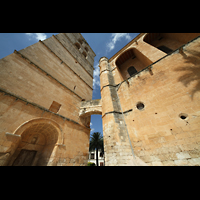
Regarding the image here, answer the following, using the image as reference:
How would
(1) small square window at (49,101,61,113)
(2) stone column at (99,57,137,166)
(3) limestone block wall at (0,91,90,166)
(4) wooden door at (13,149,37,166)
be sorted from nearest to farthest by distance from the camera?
(3) limestone block wall at (0,91,90,166)
(2) stone column at (99,57,137,166)
(4) wooden door at (13,149,37,166)
(1) small square window at (49,101,61,113)

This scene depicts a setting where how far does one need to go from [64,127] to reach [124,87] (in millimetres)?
5928

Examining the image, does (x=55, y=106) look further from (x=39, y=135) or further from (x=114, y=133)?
(x=114, y=133)

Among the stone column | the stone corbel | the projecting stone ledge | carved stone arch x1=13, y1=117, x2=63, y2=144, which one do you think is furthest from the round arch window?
the stone corbel

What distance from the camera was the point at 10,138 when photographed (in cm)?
415

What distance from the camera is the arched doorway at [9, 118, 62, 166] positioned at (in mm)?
5359

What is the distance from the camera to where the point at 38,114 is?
5.57m

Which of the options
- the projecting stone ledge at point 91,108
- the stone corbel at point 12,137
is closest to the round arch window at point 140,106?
the projecting stone ledge at point 91,108

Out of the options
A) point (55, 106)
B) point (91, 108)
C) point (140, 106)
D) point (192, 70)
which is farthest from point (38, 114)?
point (192, 70)

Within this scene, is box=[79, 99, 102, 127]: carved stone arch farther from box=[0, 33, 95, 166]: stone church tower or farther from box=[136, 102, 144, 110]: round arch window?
box=[136, 102, 144, 110]: round arch window
